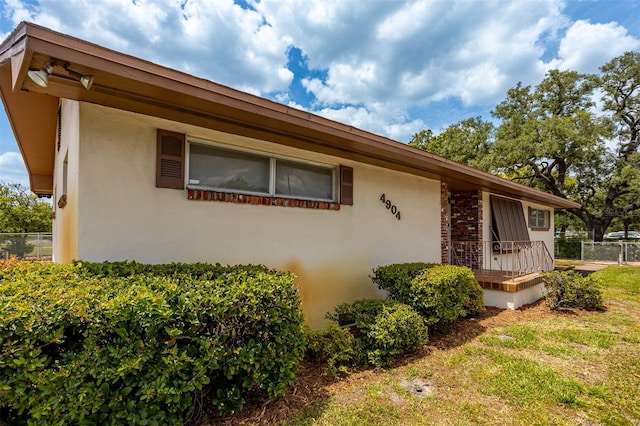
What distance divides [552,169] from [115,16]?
1066 inches

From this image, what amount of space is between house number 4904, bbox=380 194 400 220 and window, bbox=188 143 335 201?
4.12ft

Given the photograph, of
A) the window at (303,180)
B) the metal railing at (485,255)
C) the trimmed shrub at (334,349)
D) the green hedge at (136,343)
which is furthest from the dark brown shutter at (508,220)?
the green hedge at (136,343)

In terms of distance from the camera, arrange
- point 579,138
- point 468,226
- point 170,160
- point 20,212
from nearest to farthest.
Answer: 1. point 170,160
2. point 468,226
3. point 579,138
4. point 20,212

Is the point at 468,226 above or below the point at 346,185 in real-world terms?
below

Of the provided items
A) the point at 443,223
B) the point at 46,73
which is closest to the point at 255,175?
the point at 46,73

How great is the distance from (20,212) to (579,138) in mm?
37238

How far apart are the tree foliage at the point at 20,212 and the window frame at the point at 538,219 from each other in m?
29.0

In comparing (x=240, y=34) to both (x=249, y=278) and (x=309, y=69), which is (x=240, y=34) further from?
(x=249, y=278)

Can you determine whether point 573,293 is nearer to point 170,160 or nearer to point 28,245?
point 170,160

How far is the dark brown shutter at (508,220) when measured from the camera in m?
9.38

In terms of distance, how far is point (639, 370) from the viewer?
3.74 meters

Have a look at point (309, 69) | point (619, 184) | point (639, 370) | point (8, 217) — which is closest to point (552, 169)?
point (619, 184)

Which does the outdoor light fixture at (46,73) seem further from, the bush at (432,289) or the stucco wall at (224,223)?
the bush at (432,289)

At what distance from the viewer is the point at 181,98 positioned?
313 cm
